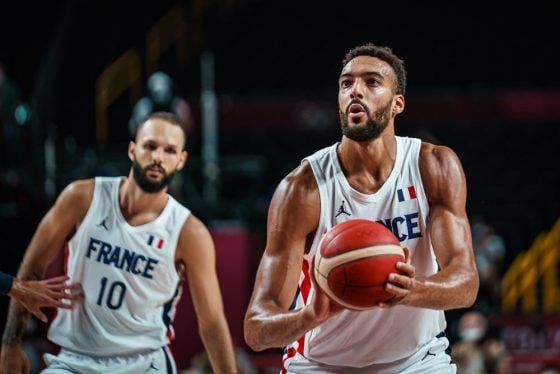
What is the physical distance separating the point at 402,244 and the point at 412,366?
585 millimetres

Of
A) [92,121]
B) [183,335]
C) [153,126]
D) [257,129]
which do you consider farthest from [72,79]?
[153,126]

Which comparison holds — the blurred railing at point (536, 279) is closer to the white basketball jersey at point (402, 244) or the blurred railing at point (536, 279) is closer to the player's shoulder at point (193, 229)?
the player's shoulder at point (193, 229)

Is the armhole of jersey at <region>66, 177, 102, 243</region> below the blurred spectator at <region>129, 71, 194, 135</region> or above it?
below

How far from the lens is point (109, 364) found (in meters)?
6.20

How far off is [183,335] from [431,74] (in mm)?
10039

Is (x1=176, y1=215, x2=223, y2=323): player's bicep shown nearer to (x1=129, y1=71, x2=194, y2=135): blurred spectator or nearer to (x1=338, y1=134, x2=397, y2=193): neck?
(x1=338, y1=134, x2=397, y2=193): neck

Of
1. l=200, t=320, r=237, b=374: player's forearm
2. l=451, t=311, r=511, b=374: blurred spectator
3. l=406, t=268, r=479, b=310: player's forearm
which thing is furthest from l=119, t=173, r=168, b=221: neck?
l=451, t=311, r=511, b=374: blurred spectator

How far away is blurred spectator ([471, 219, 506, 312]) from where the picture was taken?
522 inches

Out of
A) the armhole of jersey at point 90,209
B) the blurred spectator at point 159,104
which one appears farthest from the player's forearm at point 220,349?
the blurred spectator at point 159,104

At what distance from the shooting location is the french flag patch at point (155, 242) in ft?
21.2

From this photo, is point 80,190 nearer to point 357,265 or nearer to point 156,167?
point 156,167

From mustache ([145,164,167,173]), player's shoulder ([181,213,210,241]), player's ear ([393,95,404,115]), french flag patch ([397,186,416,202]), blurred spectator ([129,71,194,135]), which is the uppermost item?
blurred spectator ([129,71,194,135])

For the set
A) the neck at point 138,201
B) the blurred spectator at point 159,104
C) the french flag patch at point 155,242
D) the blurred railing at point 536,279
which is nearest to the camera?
the french flag patch at point 155,242

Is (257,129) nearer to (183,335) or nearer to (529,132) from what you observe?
(529,132)
